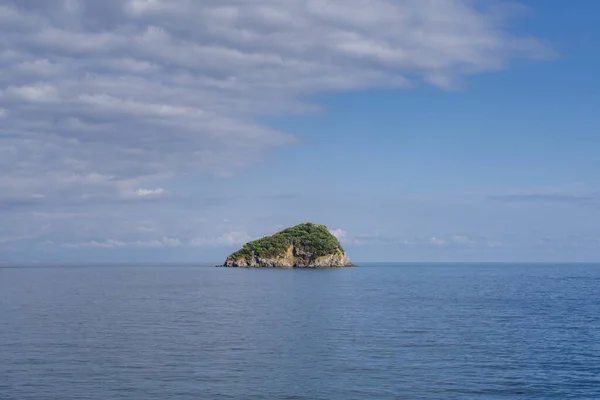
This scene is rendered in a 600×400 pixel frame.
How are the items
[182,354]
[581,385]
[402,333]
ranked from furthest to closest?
[402,333] < [182,354] < [581,385]

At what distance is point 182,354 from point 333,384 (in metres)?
15.8

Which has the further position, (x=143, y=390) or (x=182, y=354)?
(x=182, y=354)

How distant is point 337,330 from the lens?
65.7 metres

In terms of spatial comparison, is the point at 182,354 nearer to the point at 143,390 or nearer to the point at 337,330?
the point at 143,390

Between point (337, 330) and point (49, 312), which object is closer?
point (337, 330)

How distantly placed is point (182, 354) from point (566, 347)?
3459cm

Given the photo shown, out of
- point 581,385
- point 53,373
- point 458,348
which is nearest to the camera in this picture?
point 581,385

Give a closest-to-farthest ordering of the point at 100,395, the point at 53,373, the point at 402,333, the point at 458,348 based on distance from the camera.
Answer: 1. the point at 100,395
2. the point at 53,373
3. the point at 458,348
4. the point at 402,333

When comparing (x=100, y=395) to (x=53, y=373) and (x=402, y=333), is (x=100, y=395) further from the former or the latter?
(x=402, y=333)

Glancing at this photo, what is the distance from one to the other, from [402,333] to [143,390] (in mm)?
31967

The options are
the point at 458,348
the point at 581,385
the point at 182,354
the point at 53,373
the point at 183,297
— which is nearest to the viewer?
the point at 581,385

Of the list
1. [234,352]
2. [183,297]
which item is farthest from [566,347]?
[183,297]

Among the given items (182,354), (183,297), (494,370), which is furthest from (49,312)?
(494,370)

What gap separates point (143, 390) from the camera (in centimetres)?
3894
